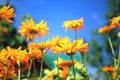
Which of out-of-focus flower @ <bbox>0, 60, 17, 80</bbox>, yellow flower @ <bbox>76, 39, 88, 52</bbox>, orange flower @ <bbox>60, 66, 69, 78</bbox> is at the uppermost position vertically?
yellow flower @ <bbox>76, 39, 88, 52</bbox>

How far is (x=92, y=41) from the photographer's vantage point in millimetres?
28062

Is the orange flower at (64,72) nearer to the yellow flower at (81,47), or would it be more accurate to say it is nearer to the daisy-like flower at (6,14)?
the yellow flower at (81,47)

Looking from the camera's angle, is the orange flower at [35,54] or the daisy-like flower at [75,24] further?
the daisy-like flower at [75,24]

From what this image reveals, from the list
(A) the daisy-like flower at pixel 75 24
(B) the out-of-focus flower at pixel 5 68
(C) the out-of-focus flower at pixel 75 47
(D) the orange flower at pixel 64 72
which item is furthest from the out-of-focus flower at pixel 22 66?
(A) the daisy-like flower at pixel 75 24

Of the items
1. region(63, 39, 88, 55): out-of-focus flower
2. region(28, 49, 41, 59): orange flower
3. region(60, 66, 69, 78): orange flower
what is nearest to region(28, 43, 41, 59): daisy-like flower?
region(28, 49, 41, 59): orange flower

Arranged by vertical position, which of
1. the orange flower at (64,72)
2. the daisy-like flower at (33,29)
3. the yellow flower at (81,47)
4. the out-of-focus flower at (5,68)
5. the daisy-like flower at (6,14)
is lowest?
the orange flower at (64,72)

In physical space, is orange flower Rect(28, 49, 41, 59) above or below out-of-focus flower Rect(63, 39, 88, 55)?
below

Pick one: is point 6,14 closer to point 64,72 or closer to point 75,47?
point 75,47

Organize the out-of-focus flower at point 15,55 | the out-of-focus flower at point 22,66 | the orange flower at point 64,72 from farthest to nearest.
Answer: the orange flower at point 64,72 → the out-of-focus flower at point 22,66 → the out-of-focus flower at point 15,55

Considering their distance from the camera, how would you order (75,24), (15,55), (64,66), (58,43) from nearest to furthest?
(15,55)
(58,43)
(64,66)
(75,24)

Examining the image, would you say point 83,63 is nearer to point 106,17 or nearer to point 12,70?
point 12,70

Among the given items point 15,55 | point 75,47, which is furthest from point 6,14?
point 75,47

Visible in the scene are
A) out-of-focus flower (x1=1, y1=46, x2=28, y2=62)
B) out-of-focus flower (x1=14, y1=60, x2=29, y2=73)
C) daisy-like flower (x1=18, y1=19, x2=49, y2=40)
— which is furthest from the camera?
daisy-like flower (x1=18, y1=19, x2=49, y2=40)

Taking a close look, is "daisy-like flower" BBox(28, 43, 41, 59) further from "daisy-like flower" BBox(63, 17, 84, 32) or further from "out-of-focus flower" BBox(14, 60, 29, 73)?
"daisy-like flower" BBox(63, 17, 84, 32)
